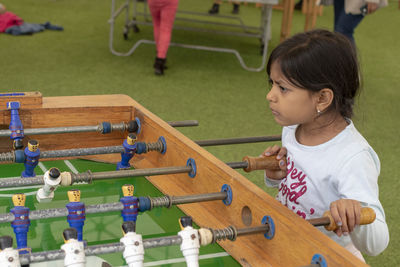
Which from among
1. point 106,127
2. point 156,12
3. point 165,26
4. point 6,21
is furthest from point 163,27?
point 106,127

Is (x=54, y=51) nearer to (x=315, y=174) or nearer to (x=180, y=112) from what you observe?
(x=180, y=112)

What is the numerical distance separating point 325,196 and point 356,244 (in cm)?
15

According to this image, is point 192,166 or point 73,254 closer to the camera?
point 73,254

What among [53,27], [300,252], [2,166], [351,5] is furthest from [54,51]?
[300,252]

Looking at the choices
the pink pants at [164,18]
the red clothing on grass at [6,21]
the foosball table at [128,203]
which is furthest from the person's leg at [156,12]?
the foosball table at [128,203]

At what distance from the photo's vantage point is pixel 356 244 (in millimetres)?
1265

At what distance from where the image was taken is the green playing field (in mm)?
1163

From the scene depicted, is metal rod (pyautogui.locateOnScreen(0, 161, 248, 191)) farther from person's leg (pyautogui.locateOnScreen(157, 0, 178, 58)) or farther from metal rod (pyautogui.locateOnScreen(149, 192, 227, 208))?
person's leg (pyautogui.locateOnScreen(157, 0, 178, 58))

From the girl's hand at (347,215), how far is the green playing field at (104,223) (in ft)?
0.74

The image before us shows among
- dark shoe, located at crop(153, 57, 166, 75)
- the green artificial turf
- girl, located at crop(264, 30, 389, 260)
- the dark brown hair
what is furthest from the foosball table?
dark shoe, located at crop(153, 57, 166, 75)

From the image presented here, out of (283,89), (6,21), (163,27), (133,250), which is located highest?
(283,89)

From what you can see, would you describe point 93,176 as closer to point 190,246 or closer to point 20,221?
point 20,221

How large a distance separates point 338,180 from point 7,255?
0.79 metres

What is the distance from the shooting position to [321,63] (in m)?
1.34
